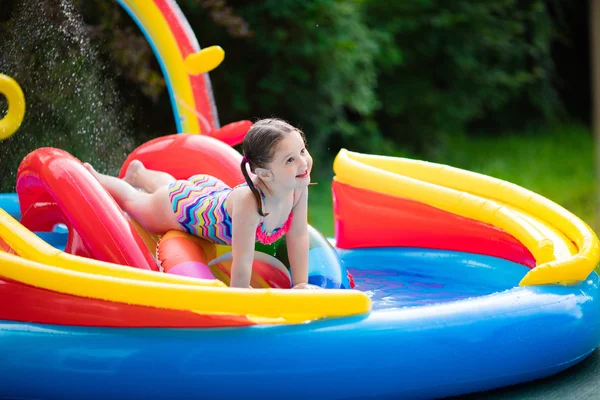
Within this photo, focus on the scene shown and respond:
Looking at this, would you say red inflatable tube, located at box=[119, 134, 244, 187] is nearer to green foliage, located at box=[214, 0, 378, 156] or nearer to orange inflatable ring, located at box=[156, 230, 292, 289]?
orange inflatable ring, located at box=[156, 230, 292, 289]

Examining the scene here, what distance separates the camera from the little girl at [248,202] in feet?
9.00

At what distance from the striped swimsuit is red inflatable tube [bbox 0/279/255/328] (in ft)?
1.83

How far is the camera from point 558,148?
8.22 meters

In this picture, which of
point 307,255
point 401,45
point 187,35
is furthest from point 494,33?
point 307,255

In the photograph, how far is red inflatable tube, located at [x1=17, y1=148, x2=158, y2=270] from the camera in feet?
9.52

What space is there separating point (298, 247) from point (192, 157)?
83 centimetres

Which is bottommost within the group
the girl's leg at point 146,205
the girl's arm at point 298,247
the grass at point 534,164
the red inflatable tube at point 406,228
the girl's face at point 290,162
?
the grass at point 534,164

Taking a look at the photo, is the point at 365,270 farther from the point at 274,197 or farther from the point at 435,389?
the point at 435,389

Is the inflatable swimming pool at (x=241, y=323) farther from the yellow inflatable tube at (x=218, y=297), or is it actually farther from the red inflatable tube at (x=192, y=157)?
the red inflatable tube at (x=192, y=157)

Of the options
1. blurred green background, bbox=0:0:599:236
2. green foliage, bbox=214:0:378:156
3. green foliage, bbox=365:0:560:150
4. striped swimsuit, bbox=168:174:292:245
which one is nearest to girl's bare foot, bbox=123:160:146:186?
striped swimsuit, bbox=168:174:292:245

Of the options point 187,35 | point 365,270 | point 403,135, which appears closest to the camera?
point 365,270

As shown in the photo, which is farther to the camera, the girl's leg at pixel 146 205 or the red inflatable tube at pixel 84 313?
the girl's leg at pixel 146 205

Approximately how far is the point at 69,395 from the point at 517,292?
50.0 inches

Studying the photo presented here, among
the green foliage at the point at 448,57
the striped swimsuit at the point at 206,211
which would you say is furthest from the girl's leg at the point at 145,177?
the green foliage at the point at 448,57
